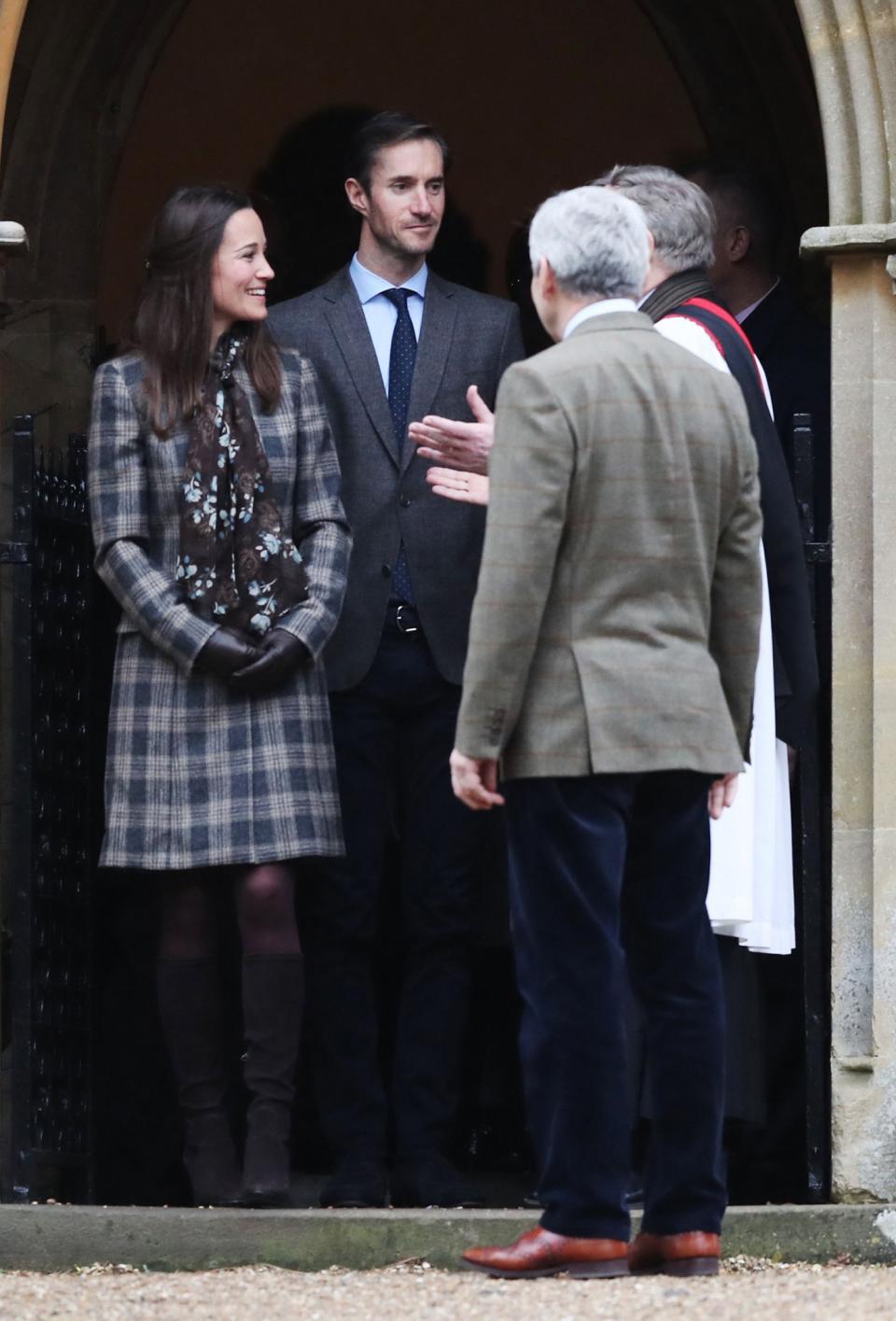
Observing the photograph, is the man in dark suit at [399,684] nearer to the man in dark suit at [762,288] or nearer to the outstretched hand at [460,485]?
the outstretched hand at [460,485]

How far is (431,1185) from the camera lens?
5699 millimetres

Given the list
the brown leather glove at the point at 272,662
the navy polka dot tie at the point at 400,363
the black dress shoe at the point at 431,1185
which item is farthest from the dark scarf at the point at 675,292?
the black dress shoe at the point at 431,1185

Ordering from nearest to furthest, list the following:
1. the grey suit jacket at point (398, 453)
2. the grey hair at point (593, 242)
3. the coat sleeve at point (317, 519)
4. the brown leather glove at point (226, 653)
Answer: the grey hair at point (593, 242) < the brown leather glove at point (226, 653) < the coat sleeve at point (317, 519) < the grey suit jacket at point (398, 453)

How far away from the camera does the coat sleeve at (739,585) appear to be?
4.85 meters

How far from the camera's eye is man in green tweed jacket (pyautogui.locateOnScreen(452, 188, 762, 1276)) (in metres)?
4.61

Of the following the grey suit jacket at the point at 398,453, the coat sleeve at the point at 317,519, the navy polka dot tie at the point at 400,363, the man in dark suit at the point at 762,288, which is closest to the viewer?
the coat sleeve at the point at 317,519

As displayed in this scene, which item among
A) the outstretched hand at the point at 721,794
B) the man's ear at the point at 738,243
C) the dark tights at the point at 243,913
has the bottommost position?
the dark tights at the point at 243,913

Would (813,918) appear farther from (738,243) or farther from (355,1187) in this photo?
(738,243)

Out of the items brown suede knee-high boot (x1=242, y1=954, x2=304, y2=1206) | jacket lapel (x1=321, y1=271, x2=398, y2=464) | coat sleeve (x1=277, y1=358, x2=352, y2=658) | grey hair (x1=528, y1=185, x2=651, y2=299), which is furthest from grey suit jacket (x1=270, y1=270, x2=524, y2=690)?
grey hair (x1=528, y1=185, x2=651, y2=299)

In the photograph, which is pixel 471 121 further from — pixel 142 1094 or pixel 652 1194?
pixel 652 1194

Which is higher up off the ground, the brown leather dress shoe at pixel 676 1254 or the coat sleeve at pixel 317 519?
the coat sleeve at pixel 317 519

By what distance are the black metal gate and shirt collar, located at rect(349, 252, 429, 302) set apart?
2.54 ft

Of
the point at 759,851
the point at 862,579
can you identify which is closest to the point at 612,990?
the point at 759,851

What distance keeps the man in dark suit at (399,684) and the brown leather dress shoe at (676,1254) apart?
3.21 ft
